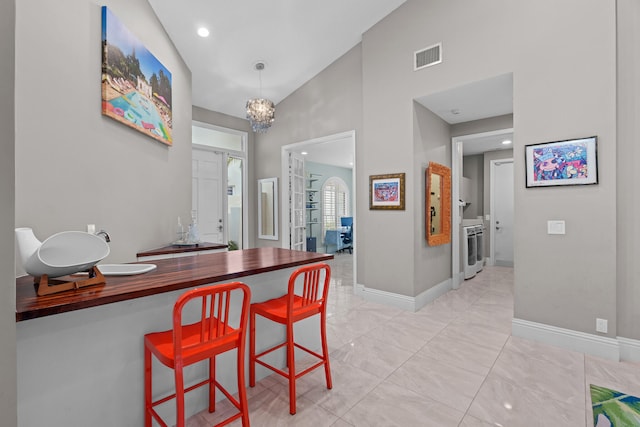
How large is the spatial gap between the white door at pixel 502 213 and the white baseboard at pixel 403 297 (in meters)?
2.82

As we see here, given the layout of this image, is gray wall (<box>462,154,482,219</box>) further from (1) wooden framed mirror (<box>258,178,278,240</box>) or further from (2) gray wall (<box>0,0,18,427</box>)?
(2) gray wall (<box>0,0,18,427</box>)

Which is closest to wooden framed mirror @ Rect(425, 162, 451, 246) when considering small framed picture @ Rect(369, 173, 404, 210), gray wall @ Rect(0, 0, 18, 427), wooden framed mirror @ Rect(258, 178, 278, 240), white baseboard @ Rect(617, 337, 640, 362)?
small framed picture @ Rect(369, 173, 404, 210)

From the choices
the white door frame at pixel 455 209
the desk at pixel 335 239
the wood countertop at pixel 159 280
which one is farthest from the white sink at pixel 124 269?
the desk at pixel 335 239

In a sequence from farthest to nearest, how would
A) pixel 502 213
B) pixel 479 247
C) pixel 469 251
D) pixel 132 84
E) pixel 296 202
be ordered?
1. pixel 502 213
2. pixel 479 247
3. pixel 296 202
4. pixel 469 251
5. pixel 132 84

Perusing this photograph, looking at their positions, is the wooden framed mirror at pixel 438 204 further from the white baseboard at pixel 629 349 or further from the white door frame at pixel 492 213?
the white door frame at pixel 492 213

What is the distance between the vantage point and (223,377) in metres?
1.99

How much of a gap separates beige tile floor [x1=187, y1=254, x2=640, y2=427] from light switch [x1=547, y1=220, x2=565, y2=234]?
109 cm

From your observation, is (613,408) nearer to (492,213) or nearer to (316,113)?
(316,113)

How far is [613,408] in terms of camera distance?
1935 millimetres

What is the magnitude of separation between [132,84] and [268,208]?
3.48 meters

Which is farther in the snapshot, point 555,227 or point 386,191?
point 386,191

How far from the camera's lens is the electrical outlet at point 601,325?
8.57ft

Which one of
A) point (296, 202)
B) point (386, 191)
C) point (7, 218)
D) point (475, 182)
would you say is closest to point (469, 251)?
point (475, 182)

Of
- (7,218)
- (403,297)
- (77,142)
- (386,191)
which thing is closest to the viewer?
(7,218)
